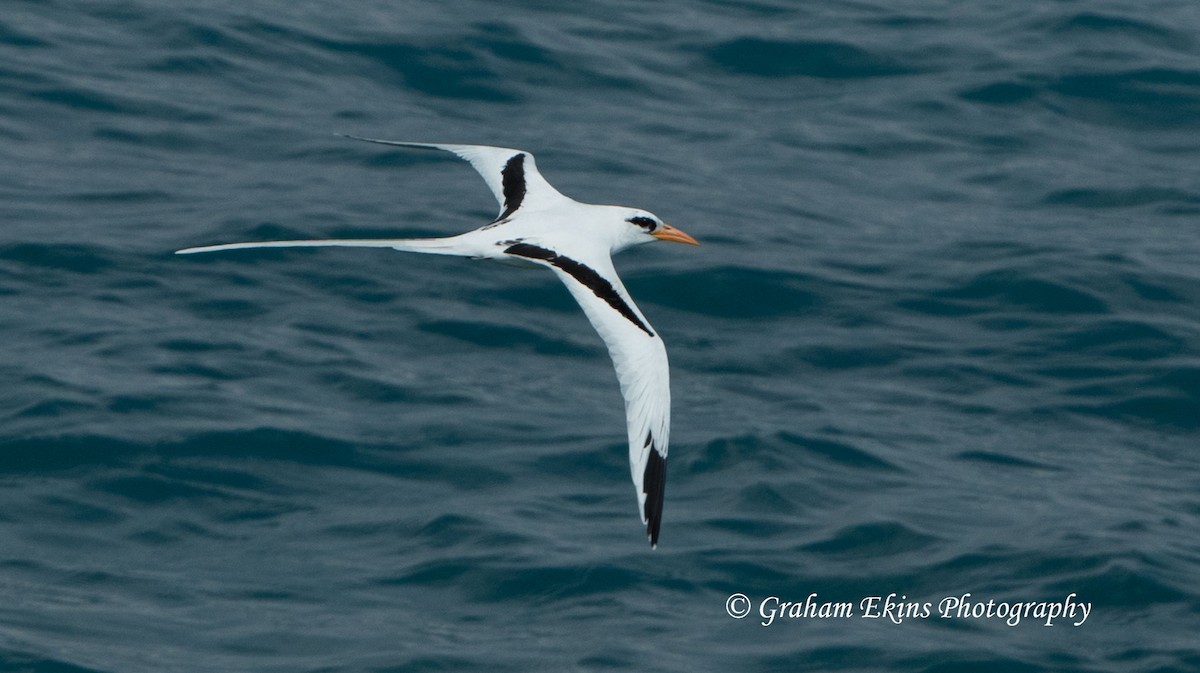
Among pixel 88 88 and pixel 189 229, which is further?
pixel 88 88

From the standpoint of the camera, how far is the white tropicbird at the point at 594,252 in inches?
395

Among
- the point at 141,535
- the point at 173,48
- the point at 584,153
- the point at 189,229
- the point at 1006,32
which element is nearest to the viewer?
the point at 141,535

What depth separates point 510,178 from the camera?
43.2 feet

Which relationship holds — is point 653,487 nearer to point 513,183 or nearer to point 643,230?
point 643,230

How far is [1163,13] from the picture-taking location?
2166 centimetres

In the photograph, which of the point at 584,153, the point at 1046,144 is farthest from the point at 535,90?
the point at 1046,144

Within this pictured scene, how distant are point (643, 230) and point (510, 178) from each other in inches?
48.6

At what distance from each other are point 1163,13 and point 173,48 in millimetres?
11679

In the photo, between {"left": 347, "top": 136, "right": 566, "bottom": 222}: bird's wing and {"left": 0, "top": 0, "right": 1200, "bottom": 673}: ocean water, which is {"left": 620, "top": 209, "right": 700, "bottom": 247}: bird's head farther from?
{"left": 0, "top": 0, "right": 1200, "bottom": 673}: ocean water

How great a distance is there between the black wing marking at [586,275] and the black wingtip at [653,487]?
814 millimetres

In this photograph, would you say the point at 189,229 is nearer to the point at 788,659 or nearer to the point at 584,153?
the point at 584,153

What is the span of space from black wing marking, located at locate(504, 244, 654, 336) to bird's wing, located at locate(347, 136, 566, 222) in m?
1.11

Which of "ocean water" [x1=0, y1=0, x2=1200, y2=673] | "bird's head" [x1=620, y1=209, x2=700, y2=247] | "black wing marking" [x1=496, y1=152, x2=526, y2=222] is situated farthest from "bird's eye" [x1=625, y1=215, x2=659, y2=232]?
"ocean water" [x1=0, y1=0, x2=1200, y2=673]

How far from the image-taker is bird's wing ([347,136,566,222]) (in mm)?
12703
